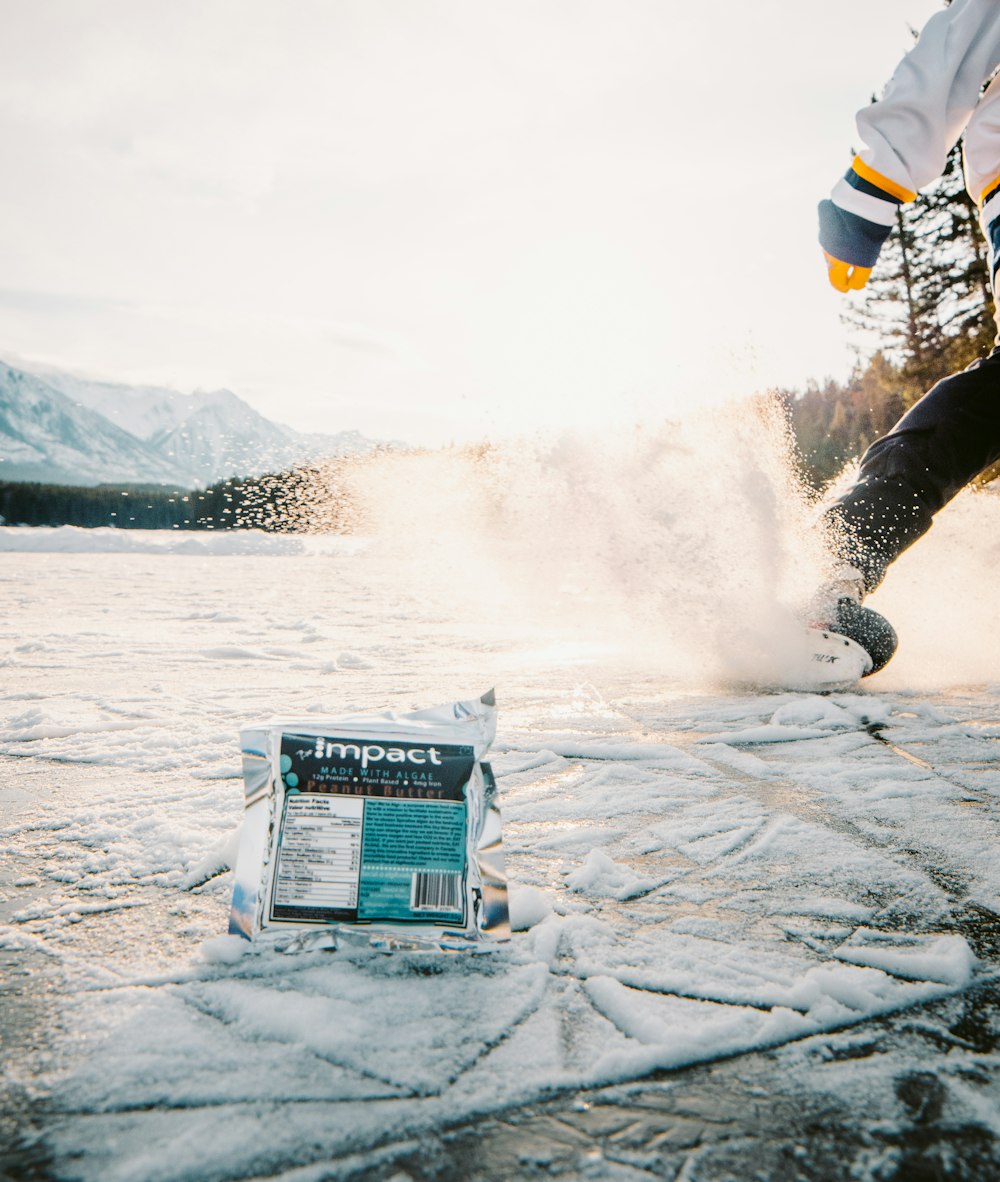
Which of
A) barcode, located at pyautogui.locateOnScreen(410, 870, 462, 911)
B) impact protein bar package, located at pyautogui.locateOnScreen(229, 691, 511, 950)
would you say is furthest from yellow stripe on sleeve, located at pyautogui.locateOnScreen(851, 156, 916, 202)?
barcode, located at pyautogui.locateOnScreen(410, 870, 462, 911)

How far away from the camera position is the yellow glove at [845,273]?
254cm

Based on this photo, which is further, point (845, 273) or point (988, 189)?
point (845, 273)

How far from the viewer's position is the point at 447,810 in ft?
3.20

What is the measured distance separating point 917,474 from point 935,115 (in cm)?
103

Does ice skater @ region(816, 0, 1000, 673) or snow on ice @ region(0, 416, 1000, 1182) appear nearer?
snow on ice @ region(0, 416, 1000, 1182)

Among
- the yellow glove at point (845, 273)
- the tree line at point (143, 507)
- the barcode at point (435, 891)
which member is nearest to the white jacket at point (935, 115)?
the yellow glove at point (845, 273)

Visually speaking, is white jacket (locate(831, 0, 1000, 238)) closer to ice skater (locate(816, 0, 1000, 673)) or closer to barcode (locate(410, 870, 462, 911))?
ice skater (locate(816, 0, 1000, 673))

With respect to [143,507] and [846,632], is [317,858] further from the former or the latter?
[143,507]

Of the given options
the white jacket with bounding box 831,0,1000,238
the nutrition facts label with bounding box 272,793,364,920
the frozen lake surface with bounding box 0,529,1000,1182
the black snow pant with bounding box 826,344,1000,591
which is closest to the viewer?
the frozen lake surface with bounding box 0,529,1000,1182

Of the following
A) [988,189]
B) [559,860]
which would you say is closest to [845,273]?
[988,189]

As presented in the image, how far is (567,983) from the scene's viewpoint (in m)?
0.87

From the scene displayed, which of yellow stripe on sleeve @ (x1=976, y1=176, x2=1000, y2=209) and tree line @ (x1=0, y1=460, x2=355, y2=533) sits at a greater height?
Answer: tree line @ (x1=0, y1=460, x2=355, y2=533)

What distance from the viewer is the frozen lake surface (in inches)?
24.1

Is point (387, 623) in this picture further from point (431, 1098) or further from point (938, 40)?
point (431, 1098)
